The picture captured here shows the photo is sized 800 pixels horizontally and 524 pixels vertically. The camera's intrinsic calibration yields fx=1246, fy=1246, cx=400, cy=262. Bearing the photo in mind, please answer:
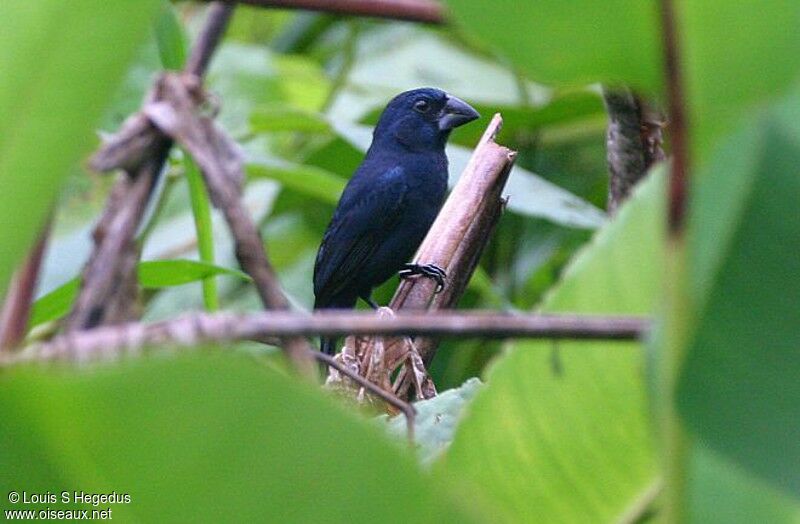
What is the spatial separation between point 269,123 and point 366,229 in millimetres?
673

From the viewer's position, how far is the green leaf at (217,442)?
16.8 inches

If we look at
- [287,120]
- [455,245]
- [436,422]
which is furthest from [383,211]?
[436,422]

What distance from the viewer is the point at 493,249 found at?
2881mm

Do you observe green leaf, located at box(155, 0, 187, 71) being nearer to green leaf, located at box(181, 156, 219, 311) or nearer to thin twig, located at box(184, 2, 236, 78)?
green leaf, located at box(181, 156, 219, 311)

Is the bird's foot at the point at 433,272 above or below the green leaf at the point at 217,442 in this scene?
below

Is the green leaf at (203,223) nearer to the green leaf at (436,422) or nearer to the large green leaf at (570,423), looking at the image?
the green leaf at (436,422)

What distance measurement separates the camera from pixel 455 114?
2.70m

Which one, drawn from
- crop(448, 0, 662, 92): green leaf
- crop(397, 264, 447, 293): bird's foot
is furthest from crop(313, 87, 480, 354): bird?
crop(448, 0, 662, 92): green leaf

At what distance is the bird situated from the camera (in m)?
3.02

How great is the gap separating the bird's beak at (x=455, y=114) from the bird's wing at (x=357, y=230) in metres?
0.39

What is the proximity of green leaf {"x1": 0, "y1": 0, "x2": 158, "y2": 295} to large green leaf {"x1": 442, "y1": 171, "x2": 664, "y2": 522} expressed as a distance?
0.72 ft

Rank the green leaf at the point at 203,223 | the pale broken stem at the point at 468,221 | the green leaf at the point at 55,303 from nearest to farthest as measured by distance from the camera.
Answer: the green leaf at the point at 203,223
the green leaf at the point at 55,303
the pale broken stem at the point at 468,221

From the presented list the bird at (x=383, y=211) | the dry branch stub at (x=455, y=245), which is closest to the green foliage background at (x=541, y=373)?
the dry branch stub at (x=455, y=245)

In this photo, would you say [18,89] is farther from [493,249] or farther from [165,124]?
[493,249]
